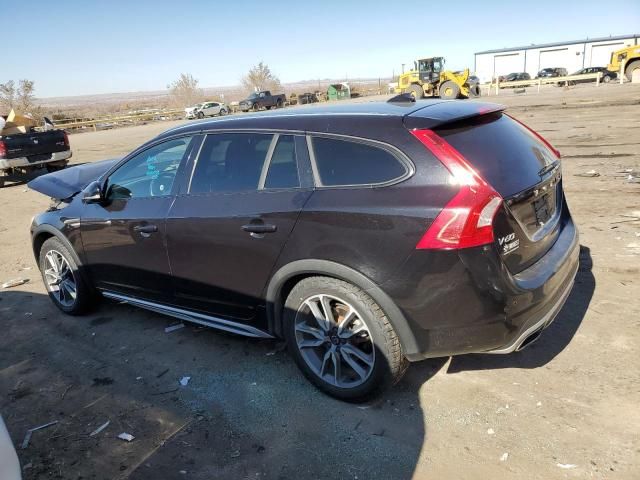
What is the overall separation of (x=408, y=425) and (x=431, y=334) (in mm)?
617

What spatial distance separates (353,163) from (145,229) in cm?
185

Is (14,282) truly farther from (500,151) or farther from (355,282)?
(500,151)

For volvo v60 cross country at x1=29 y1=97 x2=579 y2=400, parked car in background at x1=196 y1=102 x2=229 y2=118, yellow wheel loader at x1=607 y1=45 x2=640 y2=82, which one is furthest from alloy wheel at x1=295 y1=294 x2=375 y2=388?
parked car in background at x1=196 y1=102 x2=229 y2=118

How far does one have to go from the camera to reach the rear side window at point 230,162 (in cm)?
334

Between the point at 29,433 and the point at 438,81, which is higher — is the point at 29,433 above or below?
below

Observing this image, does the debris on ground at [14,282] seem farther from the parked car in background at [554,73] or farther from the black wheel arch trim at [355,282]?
the parked car in background at [554,73]

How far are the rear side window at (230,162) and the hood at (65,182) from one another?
72.5 inches

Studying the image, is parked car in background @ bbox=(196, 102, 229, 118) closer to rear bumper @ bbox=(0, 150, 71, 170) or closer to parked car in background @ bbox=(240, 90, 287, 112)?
parked car in background @ bbox=(240, 90, 287, 112)

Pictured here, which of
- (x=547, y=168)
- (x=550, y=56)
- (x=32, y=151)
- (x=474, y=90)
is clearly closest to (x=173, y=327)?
(x=547, y=168)

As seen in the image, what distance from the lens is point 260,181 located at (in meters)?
3.27

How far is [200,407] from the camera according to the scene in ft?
10.6

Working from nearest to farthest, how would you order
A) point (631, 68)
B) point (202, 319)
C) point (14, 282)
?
point (202, 319) → point (14, 282) → point (631, 68)

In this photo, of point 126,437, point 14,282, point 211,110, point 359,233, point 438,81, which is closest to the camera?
point 359,233

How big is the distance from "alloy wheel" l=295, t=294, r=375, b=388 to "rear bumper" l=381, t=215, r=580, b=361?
0.32 metres
